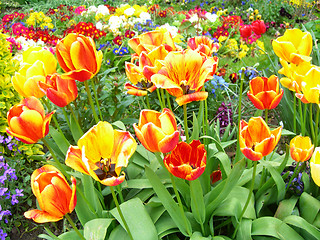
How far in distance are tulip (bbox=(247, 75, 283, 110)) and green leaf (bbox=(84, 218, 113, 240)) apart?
815mm

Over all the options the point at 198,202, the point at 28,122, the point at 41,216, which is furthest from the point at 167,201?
the point at 28,122

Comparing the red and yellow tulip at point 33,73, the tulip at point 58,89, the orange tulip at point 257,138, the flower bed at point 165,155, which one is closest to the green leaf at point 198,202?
the flower bed at point 165,155

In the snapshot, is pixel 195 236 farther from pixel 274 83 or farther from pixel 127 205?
pixel 274 83

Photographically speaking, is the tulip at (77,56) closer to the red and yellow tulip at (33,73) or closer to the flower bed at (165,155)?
the flower bed at (165,155)

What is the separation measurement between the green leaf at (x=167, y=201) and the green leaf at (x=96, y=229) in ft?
0.96

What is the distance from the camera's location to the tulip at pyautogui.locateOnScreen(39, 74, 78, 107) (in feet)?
4.15

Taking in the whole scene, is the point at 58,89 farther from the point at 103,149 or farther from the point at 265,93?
the point at 265,93

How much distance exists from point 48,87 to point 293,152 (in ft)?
3.21

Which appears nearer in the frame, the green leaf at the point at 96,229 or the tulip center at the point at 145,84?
the green leaf at the point at 96,229

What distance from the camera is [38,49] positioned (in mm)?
1459

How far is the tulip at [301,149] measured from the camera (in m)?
1.27

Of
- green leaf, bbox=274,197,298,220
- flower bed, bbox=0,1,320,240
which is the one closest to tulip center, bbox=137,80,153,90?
flower bed, bbox=0,1,320,240

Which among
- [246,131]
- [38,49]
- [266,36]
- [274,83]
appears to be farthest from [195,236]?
[266,36]

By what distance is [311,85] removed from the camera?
1.26 m
